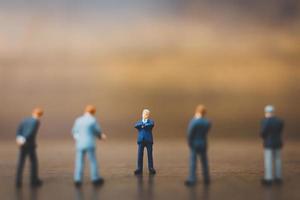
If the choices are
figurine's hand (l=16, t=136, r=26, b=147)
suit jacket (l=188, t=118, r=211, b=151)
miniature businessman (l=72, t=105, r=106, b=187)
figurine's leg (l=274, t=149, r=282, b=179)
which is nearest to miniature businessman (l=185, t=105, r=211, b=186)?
suit jacket (l=188, t=118, r=211, b=151)

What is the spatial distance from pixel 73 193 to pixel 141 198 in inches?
40.4

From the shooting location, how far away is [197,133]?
5508 millimetres

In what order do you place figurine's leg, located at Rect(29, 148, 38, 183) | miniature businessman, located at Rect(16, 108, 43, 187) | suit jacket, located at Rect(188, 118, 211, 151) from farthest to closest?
figurine's leg, located at Rect(29, 148, 38, 183) < miniature businessman, located at Rect(16, 108, 43, 187) < suit jacket, located at Rect(188, 118, 211, 151)

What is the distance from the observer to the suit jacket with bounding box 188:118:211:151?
5.46 metres

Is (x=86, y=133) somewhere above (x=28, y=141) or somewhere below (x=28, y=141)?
above

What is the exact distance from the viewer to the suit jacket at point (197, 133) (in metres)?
5.46

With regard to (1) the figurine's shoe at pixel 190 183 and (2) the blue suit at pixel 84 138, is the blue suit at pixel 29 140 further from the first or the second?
(1) the figurine's shoe at pixel 190 183

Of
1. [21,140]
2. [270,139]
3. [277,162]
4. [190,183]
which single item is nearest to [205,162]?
[190,183]

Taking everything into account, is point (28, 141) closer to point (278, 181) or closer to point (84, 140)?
point (84, 140)

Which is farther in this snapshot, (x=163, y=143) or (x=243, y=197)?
(x=163, y=143)

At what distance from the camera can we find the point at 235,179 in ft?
19.9

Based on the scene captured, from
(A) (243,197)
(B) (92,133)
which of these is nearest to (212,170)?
(A) (243,197)

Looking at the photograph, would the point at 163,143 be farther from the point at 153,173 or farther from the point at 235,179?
the point at 235,179

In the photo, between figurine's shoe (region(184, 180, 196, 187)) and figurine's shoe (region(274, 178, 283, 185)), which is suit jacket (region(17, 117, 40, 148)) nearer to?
figurine's shoe (region(184, 180, 196, 187))
